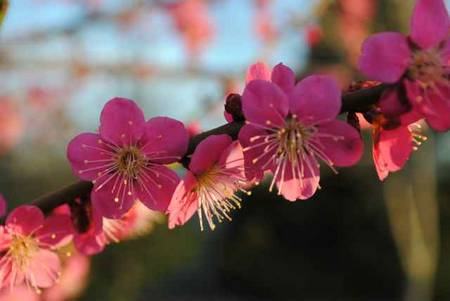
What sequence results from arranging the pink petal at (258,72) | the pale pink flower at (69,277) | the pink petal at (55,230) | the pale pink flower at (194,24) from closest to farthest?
the pink petal at (258,72) → the pink petal at (55,230) → the pale pink flower at (69,277) → the pale pink flower at (194,24)

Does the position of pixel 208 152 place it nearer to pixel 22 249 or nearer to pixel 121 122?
pixel 121 122

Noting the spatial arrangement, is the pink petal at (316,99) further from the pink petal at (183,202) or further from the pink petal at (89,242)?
the pink petal at (89,242)

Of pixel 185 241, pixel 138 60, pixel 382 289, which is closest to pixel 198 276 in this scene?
pixel 382 289

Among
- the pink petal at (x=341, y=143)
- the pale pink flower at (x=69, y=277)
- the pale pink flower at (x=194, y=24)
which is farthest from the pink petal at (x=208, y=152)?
the pale pink flower at (x=194, y=24)

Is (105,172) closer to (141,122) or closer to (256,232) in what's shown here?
(141,122)

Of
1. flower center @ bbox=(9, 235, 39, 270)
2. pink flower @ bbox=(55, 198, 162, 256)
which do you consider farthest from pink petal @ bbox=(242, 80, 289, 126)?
flower center @ bbox=(9, 235, 39, 270)
